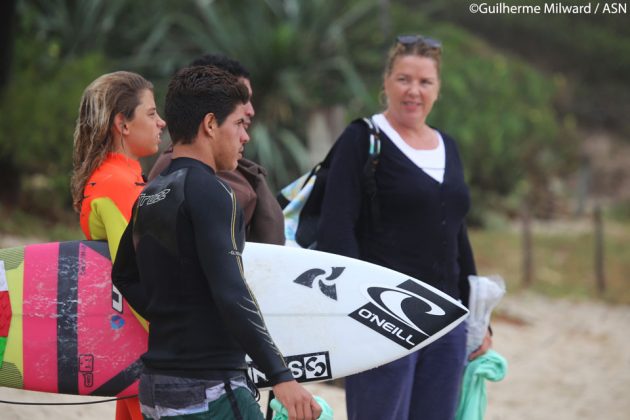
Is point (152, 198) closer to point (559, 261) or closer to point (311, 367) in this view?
point (311, 367)

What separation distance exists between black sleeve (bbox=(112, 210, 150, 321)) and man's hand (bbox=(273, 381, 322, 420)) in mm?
462

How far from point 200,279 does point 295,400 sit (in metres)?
0.35

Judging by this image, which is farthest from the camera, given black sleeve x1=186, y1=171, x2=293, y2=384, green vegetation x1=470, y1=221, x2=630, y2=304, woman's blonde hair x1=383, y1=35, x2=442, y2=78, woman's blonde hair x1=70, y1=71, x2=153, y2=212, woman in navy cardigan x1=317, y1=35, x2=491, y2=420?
green vegetation x1=470, y1=221, x2=630, y2=304

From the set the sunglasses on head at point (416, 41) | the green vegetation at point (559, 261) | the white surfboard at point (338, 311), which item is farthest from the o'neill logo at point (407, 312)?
the green vegetation at point (559, 261)

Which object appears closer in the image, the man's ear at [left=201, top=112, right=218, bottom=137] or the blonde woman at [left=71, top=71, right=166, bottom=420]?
the man's ear at [left=201, top=112, right=218, bottom=137]

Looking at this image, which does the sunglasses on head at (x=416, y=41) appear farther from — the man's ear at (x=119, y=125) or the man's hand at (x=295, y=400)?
the man's hand at (x=295, y=400)

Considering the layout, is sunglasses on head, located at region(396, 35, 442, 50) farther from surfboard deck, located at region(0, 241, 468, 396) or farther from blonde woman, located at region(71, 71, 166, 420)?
blonde woman, located at region(71, 71, 166, 420)

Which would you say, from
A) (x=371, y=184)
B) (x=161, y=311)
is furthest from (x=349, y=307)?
(x=161, y=311)

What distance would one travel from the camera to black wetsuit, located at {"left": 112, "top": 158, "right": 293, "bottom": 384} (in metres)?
2.18

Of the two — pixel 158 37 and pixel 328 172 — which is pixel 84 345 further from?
pixel 158 37

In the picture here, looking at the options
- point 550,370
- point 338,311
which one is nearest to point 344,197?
point 338,311

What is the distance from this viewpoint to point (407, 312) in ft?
10.3

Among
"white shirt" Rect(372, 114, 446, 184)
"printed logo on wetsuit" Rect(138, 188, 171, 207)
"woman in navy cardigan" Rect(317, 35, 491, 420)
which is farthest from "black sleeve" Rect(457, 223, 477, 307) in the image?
"printed logo on wetsuit" Rect(138, 188, 171, 207)

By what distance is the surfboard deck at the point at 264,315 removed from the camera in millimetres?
3078
